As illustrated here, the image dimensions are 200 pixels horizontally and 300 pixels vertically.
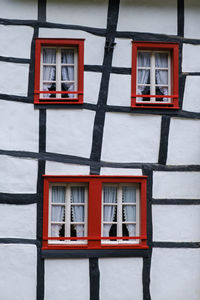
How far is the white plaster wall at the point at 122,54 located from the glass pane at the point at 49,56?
1.21 metres

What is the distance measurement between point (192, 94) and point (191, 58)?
2.35 ft

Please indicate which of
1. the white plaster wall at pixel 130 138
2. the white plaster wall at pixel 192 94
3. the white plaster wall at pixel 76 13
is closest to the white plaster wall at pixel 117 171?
the white plaster wall at pixel 130 138

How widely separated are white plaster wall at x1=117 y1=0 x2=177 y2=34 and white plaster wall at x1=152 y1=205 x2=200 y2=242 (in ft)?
11.4

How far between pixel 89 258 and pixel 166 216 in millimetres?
1654

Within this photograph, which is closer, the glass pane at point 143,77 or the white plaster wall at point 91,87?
the white plaster wall at point 91,87

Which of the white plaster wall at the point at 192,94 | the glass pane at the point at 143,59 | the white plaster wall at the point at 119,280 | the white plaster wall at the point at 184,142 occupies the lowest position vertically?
the white plaster wall at the point at 119,280

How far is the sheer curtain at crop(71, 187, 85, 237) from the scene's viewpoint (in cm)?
892

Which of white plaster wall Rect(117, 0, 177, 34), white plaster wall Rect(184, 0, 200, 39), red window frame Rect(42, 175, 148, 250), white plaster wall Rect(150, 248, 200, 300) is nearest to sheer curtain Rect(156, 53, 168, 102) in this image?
white plaster wall Rect(117, 0, 177, 34)

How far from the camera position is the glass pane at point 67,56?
927 centimetres

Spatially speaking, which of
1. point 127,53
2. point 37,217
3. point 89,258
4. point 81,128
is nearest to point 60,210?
point 37,217

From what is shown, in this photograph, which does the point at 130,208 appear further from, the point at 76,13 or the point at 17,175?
the point at 76,13

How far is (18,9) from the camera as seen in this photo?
908 centimetres

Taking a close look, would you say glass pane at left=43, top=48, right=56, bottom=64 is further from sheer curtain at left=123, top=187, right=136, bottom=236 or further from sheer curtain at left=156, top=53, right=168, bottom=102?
sheer curtain at left=123, top=187, right=136, bottom=236

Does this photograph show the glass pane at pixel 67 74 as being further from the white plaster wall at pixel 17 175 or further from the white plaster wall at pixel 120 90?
the white plaster wall at pixel 17 175
